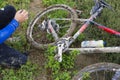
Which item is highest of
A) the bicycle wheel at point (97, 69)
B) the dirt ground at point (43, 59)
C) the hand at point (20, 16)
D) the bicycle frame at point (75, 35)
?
the hand at point (20, 16)

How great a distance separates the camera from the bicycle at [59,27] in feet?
19.6

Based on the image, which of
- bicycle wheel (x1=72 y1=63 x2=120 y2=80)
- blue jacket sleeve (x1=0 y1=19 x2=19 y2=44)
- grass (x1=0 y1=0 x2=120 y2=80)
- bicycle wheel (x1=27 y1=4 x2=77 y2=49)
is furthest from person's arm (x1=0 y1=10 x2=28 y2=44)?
bicycle wheel (x1=72 y1=63 x2=120 y2=80)

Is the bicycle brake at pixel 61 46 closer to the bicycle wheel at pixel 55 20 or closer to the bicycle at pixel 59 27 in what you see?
the bicycle at pixel 59 27

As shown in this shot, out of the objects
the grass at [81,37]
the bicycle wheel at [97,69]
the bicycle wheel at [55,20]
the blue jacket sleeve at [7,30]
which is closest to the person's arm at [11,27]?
the blue jacket sleeve at [7,30]

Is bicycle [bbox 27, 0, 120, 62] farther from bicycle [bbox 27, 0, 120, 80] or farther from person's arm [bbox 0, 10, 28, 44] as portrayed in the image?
person's arm [bbox 0, 10, 28, 44]

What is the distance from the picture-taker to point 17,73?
6047 mm

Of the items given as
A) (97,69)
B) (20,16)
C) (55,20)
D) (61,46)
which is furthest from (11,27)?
(97,69)

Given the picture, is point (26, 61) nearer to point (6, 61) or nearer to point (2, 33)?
point (6, 61)

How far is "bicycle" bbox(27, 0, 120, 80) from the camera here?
19.6 ft

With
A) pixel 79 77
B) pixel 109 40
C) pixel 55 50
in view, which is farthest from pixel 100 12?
pixel 79 77

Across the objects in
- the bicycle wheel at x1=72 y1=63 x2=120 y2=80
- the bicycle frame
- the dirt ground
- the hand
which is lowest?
the bicycle wheel at x1=72 y1=63 x2=120 y2=80

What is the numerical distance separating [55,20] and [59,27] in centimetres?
17

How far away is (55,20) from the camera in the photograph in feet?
21.9

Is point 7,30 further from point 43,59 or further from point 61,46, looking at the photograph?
point 43,59
